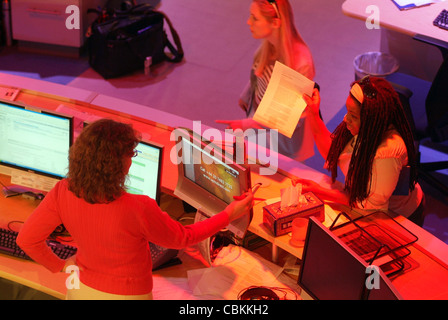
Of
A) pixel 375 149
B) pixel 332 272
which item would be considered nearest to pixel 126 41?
pixel 375 149

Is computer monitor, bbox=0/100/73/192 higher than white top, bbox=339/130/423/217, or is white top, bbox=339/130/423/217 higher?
white top, bbox=339/130/423/217

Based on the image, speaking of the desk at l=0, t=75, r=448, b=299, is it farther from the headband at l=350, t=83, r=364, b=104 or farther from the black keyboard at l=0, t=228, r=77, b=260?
the headband at l=350, t=83, r=364, b=104

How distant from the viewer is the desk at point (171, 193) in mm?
2396

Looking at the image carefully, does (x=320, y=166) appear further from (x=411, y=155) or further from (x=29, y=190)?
(x=29, y=190)

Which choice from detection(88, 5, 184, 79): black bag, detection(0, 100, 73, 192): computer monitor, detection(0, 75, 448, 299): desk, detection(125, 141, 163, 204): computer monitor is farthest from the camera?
detection(88, 5, 184, 79): black bag

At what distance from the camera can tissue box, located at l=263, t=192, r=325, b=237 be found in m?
2.51

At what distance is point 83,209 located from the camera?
84.0 inches

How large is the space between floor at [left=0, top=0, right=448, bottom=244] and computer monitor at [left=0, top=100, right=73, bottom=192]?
81.8 inches

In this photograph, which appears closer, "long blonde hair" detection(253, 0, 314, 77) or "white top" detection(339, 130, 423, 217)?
"white top" detection(339, 130, 423, 217)

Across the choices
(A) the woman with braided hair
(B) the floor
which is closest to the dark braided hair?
(A) the woman with braided hair

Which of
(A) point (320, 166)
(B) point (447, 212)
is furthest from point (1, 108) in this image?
(B) point (447, 212)

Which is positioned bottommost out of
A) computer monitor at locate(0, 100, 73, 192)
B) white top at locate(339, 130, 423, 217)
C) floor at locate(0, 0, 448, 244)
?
floor at locate(0, 0, 448, 244)
